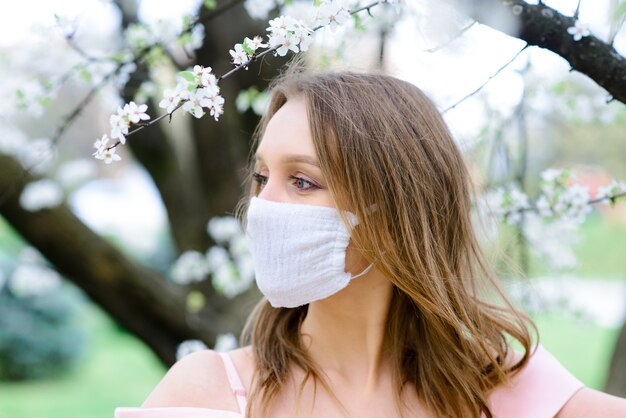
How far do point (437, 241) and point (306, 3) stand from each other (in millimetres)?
1407

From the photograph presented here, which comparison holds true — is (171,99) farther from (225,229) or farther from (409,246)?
(225,229)

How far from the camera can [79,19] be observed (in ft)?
7.66

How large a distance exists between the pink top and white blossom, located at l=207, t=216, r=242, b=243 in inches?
64.4

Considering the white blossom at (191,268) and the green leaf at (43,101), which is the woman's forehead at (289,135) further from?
the white blossom at (191,268)

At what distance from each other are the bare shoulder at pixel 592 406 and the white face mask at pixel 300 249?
65 centimetres

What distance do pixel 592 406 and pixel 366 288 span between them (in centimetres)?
63

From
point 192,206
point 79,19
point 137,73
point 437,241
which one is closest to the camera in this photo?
point 437,241

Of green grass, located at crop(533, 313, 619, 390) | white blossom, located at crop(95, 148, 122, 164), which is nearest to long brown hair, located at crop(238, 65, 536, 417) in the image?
white blossom, located at crop(95, 148, 122, 164)

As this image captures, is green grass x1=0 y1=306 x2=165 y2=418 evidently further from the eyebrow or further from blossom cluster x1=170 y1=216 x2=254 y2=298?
the eyebrow

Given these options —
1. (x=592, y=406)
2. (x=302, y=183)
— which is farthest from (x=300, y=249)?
(x=592, y=406)

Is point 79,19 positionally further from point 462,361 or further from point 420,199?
point 462,361

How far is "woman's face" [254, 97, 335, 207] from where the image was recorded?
1.78m

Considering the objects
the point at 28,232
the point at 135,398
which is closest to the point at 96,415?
the point at 135,398

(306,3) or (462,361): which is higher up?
(306,3)
